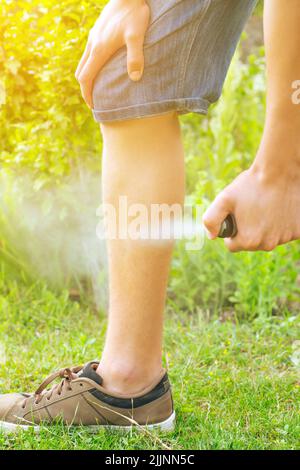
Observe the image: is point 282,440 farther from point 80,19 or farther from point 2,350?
point 80,19

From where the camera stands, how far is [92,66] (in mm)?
1428

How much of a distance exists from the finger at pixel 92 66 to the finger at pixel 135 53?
0.25 feet

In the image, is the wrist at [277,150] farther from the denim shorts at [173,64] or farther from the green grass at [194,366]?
the green grass at [194,366]

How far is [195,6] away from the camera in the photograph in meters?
1.34

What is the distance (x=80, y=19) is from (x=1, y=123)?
565 millimetres

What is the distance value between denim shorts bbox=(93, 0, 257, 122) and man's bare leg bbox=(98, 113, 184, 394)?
58 mm

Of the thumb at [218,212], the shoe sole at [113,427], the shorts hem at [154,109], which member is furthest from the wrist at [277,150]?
the shoe sole at [113,427]

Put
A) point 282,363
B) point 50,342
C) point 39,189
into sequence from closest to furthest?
point 282,363 → point 50,342 → point 39,189

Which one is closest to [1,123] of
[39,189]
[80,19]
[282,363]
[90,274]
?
[39,189]

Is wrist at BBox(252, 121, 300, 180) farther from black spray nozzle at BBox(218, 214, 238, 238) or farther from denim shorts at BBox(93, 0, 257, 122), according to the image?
denim shorts at BBox(93, 0, 257, 122)

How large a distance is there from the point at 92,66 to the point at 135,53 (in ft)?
0.42

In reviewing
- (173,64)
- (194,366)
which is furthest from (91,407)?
(173,64)

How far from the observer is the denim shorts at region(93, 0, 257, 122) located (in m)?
1.35

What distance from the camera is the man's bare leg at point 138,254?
1457mm
